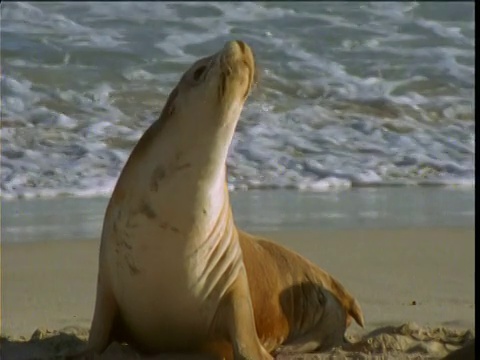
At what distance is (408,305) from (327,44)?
887 cm

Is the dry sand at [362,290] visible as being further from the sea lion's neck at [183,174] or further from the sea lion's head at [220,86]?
the sea lion's head at [220,86]

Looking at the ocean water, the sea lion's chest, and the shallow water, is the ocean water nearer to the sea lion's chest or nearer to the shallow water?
the shallow water

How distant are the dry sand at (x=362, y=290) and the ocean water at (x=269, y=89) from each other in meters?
1.70

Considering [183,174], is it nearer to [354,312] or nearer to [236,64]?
[236,64]

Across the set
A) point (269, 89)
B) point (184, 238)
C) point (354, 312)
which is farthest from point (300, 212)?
point (269, 89)

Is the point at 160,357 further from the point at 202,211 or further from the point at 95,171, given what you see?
the point at 95,171

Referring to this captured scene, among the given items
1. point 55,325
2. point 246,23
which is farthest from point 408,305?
point 246,23

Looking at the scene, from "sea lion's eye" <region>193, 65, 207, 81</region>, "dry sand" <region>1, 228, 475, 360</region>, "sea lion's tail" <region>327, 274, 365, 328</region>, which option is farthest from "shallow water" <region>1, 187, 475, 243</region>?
"sea lion's eye" <region>193, 65, 207, 81</region>

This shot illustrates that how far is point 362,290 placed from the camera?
5.13m

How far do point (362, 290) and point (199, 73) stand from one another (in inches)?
82.6

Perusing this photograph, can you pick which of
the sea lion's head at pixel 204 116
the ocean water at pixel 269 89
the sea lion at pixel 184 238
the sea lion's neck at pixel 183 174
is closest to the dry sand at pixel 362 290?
the sea lion at pixel 184 238

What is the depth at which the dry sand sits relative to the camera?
13.1ft

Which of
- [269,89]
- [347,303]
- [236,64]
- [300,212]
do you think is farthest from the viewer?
[269,89]

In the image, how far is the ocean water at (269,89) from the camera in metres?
8.27
